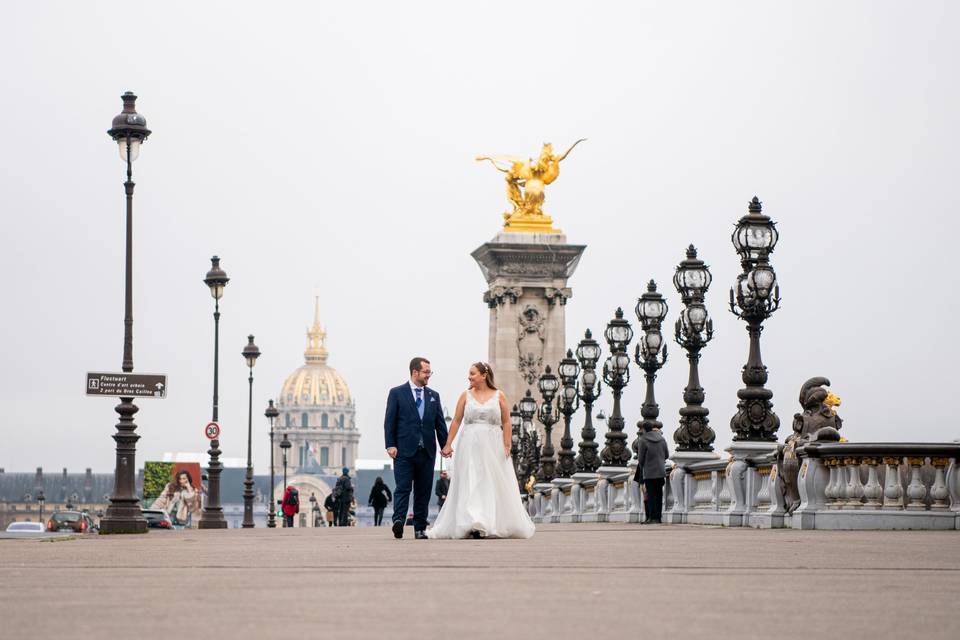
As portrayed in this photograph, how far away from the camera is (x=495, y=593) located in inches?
408

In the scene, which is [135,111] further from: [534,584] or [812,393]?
[534,584]

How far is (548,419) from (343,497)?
20.8 feet

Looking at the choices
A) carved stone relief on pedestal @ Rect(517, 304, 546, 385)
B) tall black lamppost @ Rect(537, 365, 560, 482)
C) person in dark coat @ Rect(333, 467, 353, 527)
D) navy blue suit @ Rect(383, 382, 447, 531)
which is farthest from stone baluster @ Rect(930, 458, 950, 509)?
carved stone relief on pedestal @ Rect(517, 304, 546, 385)

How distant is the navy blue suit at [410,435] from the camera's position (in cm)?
2050

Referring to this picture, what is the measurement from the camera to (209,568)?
13461mm

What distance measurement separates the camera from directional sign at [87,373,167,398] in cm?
2722

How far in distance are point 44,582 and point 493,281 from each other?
78267mm

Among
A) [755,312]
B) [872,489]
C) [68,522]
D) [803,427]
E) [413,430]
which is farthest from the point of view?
[68,522]

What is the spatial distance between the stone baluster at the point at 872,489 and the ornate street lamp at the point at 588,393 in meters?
23.8

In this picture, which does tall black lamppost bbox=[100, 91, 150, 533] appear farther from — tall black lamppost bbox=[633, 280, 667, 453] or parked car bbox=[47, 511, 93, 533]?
parked car bbox=[47, 511, 93, 533]

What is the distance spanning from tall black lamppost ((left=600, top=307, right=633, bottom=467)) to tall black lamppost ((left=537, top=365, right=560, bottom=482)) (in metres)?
12.0

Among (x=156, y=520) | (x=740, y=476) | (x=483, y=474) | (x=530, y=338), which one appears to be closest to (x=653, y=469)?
(x=740, y=476)

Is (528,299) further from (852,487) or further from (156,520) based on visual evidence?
(852,487)

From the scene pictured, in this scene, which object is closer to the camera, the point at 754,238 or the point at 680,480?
the point at 754,238
